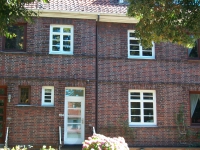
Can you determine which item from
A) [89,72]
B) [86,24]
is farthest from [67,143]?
[86,24]

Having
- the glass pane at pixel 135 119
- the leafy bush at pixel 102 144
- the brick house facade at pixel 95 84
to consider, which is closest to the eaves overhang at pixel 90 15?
the brick house facade at pixel 95 84

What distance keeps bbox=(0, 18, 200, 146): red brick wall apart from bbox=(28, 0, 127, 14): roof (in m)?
0.59

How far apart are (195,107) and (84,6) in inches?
312

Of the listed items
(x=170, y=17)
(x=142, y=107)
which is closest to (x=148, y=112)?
(x=142, y=107)

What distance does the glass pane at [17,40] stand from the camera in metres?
15.9

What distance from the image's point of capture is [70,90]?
16141 millimetres

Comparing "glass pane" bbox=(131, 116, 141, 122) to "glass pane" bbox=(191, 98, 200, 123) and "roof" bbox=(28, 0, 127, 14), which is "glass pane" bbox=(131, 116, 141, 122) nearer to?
"glass pane" bbox=(191, 98, 200, 123)

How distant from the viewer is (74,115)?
52.9 feet

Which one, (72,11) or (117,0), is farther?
(117,0)

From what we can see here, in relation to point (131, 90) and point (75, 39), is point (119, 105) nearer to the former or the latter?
point (131, 90)

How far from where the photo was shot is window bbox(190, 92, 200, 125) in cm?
1705

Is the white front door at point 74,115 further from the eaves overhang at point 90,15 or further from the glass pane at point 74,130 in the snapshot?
the eaves overhang at point 90,15

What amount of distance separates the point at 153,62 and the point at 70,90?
14.9ft

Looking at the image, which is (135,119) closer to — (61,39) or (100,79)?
(100,79)
